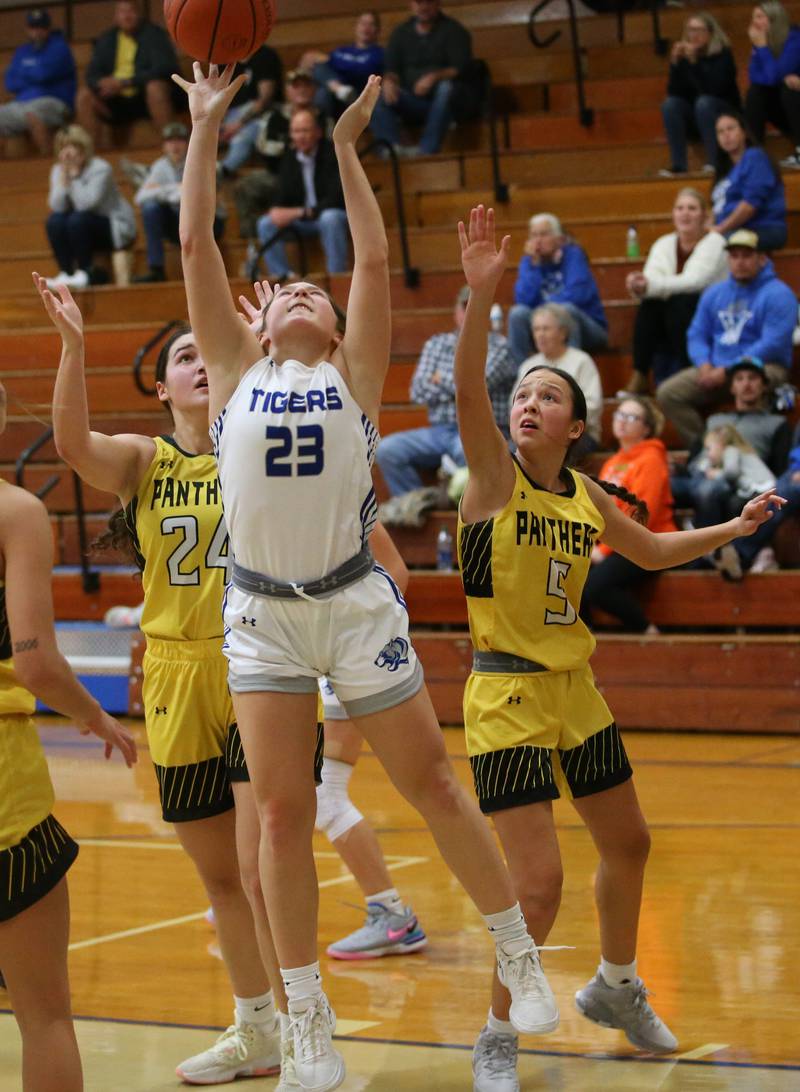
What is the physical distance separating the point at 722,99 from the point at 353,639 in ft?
31.7

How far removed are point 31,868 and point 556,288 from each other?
832cm

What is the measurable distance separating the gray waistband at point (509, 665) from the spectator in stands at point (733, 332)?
621 cm

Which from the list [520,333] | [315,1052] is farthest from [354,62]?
[315,1052]

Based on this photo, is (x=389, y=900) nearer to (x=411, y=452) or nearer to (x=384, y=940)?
(x=384, y=940)

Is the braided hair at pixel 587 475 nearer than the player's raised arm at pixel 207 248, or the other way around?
the player's raised arm at pixel 207 248

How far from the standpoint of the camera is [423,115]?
45.7 ft

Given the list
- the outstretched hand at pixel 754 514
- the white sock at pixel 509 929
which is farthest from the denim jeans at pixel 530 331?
the white sock at pixel 509 929

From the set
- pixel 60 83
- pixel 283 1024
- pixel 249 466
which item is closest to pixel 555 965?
pixel 283 1024

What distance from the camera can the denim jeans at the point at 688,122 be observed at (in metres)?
12.1

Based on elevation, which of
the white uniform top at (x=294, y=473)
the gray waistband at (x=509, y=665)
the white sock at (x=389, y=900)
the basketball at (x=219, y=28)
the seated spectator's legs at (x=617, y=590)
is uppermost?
the basketball at (x=219, y=28)

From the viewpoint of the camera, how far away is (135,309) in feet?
44.5

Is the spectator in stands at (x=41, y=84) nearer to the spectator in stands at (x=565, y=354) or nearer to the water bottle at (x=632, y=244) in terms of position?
the water bottle at (x=632, y=244)

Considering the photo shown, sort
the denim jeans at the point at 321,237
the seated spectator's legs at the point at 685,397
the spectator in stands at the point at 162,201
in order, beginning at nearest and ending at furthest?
the seated spectator's legs at the point at 685,397 → the denim jeans at the point at 321,237 → the spectator in stands at the point at 162,201

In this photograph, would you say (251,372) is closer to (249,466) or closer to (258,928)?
(249,466)
